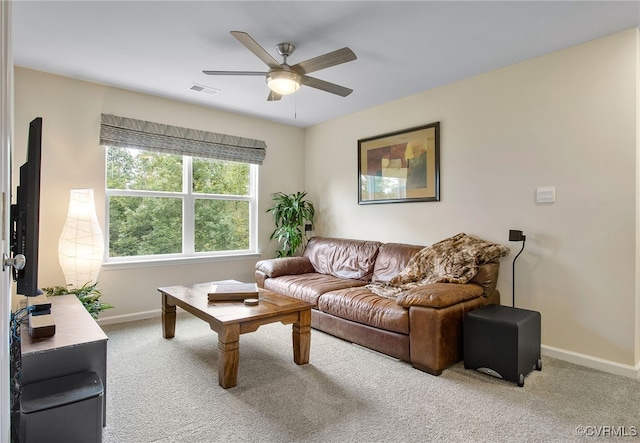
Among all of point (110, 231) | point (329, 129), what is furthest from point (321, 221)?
point (110, 231)

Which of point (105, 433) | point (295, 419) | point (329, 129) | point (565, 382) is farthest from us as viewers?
point (329, 129)

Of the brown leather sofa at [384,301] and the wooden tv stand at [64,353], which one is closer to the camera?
the wooden tv stand at [64,353]

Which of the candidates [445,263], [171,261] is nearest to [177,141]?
[171,261]

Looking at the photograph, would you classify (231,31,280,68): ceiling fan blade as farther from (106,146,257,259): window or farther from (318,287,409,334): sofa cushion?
(106,146,257,259): window

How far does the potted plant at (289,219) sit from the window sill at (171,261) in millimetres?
407

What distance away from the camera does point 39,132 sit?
4.94ft

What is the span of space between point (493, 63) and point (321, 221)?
2851 millimetres

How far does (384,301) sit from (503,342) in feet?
2.97

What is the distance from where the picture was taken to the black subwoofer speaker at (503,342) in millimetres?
2330

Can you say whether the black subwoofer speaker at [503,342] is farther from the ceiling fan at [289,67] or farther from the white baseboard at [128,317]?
the white baseboard at [128,317]

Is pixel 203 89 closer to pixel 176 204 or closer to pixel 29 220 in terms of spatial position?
pixel 176 204

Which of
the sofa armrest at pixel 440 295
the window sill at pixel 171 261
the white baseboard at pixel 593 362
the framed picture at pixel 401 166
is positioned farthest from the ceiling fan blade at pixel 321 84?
the white baseboard at pixel 593 362

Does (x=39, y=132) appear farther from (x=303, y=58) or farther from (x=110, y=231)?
(x=110, y=231)

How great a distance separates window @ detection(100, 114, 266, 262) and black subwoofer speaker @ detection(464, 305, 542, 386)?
3.07m
